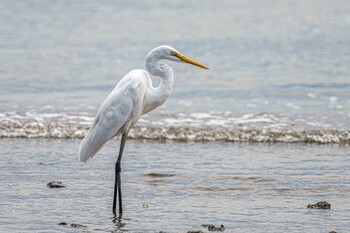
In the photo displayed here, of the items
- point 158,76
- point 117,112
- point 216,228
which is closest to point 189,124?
point 158,76

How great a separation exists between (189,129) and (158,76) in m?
4.12

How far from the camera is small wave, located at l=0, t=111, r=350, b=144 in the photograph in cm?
1097

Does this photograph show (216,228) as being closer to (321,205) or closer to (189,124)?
(321,205)

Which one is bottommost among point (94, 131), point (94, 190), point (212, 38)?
point (94, 190)

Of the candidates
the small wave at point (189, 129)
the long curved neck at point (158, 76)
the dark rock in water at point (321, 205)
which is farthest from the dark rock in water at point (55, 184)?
the small wave at point (189, 129)

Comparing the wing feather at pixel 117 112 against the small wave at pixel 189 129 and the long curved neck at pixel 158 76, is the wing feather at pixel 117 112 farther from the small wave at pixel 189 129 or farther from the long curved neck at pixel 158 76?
the small wave at pixel 189 129

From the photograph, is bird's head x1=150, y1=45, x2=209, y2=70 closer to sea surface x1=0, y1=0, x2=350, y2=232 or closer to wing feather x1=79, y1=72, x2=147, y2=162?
wing feather x1=79, y1=72, x2=147, y2=162

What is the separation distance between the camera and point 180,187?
26.6ft

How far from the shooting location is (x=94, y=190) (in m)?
7.95

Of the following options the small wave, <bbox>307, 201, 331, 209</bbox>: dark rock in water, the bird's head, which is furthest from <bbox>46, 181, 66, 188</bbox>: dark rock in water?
the small wave

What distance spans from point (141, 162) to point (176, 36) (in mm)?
12595

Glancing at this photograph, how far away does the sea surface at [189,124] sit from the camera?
23.5 feet

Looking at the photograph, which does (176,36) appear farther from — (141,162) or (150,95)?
(150,95)

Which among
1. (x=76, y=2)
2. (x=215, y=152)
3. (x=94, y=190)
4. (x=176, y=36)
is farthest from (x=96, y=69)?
(x=76, y=2)
